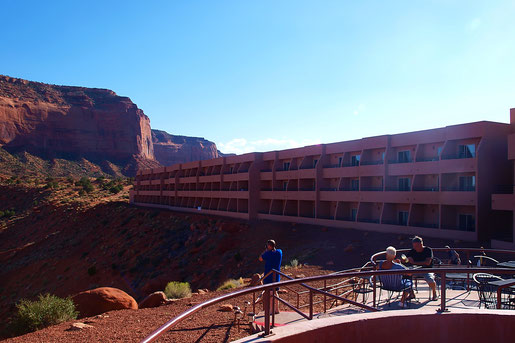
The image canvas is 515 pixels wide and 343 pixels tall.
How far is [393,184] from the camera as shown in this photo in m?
29.7

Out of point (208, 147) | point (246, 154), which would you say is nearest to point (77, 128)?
point (208, 147)

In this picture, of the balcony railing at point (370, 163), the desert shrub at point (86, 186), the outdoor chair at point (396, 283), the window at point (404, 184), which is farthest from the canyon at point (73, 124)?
the outdoor chair at point (396, 283)

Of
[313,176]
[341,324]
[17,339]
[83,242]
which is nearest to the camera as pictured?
[341,324]

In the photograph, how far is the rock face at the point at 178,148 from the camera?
165 metres

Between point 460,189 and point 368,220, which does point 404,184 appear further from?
point 460,189

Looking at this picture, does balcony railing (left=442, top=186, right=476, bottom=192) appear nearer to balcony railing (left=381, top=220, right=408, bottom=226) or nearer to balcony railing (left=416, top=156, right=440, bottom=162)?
balcony railing (left=416, top=156, right=440, bottom=162)

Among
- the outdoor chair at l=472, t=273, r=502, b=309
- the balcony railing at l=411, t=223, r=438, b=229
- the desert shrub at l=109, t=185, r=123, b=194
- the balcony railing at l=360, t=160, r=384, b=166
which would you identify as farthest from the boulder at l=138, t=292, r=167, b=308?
the desert shrub at l=109, t=185, r=123, b=194

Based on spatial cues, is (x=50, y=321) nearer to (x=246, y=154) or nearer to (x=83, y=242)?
(x=246, y=154)

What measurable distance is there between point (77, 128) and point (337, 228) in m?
108

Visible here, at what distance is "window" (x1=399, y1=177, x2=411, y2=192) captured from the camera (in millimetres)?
28719

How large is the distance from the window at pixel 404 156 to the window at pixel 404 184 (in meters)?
1.44

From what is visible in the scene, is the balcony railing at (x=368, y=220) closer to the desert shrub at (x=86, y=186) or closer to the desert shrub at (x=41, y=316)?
the desert shrub at (x=41, y=316)

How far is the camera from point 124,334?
8969 mm

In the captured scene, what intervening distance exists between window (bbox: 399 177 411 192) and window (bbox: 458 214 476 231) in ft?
14.5
